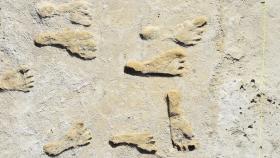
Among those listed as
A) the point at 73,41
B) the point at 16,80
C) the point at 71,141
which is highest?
the point at 73,41

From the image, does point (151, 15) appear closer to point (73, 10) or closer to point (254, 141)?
point (73, 10)

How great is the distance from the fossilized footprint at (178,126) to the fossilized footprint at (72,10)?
340 millimetres

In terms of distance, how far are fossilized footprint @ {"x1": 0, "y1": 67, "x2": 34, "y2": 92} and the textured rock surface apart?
0.6 inches

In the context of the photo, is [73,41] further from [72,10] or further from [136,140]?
[136,140]

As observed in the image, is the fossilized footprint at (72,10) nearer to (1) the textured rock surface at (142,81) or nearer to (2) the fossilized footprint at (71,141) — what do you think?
(1) the textured rock surface at (142,81)

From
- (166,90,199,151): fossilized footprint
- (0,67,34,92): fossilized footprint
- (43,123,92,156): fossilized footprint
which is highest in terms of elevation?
(0,67,34,92): fossilized footprint

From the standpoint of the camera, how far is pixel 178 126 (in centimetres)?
232

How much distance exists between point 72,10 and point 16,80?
0.27m

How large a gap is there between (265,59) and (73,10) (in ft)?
1.98

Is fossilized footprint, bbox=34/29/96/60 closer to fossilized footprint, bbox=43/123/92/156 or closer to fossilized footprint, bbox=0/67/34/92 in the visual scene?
fossilized footprint, bbox=0/67/34/92

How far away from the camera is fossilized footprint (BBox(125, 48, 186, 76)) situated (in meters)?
2.30

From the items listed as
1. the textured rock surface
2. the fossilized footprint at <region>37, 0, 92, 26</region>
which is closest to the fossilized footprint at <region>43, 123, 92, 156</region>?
the textured rock surface

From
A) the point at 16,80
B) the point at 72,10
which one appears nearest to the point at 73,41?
the point at 72,10

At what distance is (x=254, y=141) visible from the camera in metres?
2.36
